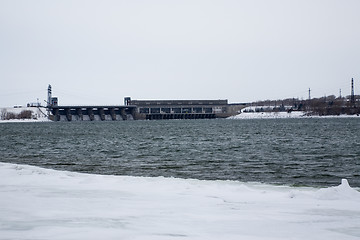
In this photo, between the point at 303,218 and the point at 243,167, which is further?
the point at 243,167

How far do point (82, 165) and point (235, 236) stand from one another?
17951mm

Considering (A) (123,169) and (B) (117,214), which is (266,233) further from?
(A) (123,169)

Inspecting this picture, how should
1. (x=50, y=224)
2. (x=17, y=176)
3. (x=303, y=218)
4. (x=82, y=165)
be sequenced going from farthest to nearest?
A: (x=82, y=165), (x=17, y=176), (x=303, y=218), (x=50, y=224)

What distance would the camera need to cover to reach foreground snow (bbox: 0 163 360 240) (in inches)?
269

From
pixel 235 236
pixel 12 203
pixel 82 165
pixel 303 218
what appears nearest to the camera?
pixel 235 236

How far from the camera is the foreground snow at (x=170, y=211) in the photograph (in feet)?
22.5

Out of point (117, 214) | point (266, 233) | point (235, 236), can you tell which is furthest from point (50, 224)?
point (266, 233)

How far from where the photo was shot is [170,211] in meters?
8.55

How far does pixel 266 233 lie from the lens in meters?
6.86

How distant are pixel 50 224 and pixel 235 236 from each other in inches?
118

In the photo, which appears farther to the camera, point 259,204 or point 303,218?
point 259,204

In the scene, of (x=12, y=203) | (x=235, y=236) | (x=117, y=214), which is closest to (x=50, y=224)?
(x=117, y=214)

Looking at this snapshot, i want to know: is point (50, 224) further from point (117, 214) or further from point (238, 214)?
point (238, 214)

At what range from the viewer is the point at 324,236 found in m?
6.71
